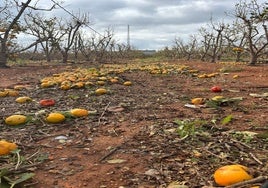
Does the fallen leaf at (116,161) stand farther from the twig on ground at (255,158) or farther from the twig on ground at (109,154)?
the twig on ground at (255,158)

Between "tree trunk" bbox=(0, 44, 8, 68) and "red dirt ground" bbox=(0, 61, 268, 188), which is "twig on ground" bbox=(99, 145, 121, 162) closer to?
"red dirt ground" bbox=(0, 61, 268, 188)

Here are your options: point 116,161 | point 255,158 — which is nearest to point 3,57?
point 116,161

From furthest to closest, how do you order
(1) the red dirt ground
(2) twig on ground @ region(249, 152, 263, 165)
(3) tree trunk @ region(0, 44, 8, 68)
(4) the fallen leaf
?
(3) tree trunk @ region(0, 44, 8, 68), (4) the fallen leaf, (2) twig on ground @ region(249, 152, 263, 165), (1) the red dirt ground

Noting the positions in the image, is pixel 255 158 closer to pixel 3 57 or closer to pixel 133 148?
pixel 133 148

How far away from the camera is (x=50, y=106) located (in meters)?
4.58

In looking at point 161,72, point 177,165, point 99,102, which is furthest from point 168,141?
point 161,72

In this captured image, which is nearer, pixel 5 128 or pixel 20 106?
pixel 5 128

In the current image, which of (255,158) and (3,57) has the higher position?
(3,57)

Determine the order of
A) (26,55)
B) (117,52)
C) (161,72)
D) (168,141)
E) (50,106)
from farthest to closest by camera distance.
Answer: (117,52) → (26,55) → (161,72) → (50,106) → (168,141)

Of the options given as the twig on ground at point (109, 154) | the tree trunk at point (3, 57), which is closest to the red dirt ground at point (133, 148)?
the twig on ground at point (109, 154)

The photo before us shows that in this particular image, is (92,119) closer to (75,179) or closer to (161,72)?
(75,179)

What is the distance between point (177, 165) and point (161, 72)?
839 centimetres

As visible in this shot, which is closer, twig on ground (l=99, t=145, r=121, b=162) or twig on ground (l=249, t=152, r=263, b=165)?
twig on ground (l=249, t=152, r=263, b=165)

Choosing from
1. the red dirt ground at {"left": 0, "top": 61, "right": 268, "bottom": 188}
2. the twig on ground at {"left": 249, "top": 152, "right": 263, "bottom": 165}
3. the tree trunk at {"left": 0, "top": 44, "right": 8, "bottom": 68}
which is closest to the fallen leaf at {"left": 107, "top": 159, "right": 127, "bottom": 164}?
the red dirt ground at {"left": 0, "top": 61, "right": 268, "bottom": 188}
